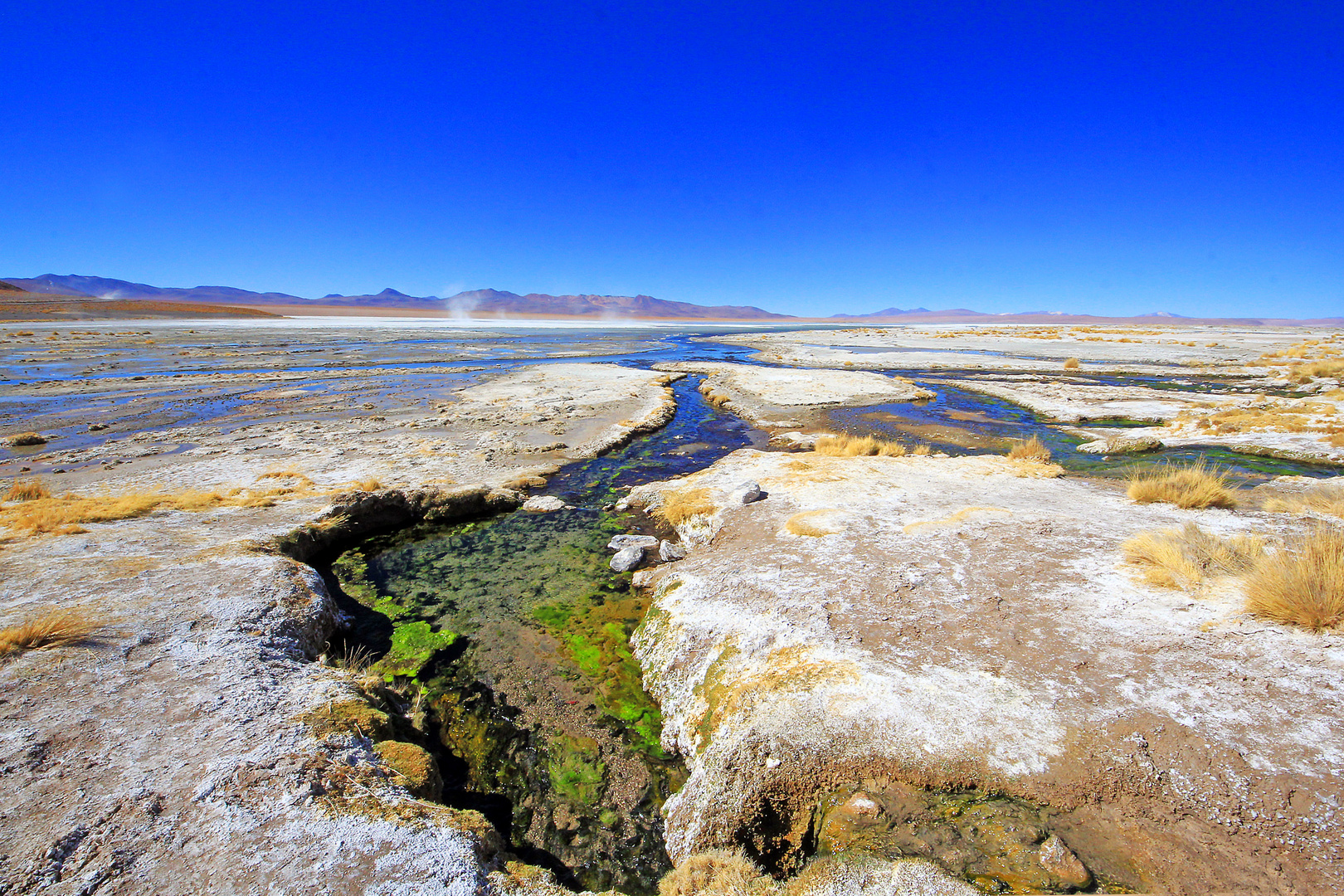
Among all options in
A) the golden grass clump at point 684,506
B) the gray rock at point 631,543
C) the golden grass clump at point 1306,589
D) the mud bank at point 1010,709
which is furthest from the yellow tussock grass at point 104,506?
the golden grass clump at point 1306,589

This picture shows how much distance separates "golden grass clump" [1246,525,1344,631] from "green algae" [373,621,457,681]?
8.50 m

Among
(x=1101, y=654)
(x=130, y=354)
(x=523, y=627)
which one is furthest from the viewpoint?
(x=130, y=354)

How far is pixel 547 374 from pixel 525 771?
2624 centimetres

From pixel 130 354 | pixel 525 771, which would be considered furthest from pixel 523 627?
pixel 130 354

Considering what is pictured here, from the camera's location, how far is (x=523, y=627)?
707 cm

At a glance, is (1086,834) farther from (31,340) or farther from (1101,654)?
(31,340)

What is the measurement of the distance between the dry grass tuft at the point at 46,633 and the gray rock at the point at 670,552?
21.6ft

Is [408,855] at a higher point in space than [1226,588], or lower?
lower

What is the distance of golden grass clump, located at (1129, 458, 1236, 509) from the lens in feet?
25.7

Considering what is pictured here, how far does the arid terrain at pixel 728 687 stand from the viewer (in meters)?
3.17

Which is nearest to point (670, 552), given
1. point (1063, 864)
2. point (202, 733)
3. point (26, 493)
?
point (202, 733)

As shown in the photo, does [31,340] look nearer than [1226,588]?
No

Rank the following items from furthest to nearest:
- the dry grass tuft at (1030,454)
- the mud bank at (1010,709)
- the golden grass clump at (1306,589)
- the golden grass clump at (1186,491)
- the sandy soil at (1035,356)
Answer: the sandy soil at (1035,356) < the dry grass tuft at (1030,454) < the golden grass clump at (1186,491) < the golden grass clump at (1306,589) < the mud bank at (1010,709)

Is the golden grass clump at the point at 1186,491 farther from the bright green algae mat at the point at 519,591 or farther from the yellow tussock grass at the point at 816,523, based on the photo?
the bright green algae mat at the point at 519,591
